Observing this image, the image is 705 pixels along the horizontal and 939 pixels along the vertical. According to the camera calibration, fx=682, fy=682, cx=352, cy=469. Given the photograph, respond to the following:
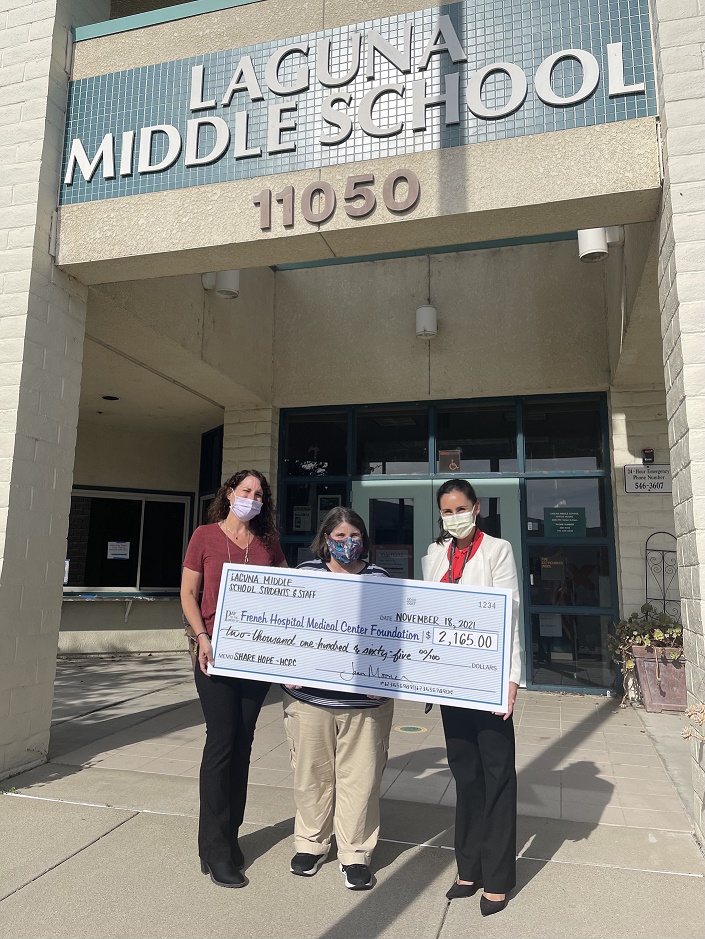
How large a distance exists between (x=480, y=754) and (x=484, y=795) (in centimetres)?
18

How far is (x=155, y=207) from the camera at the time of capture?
14.9 ft

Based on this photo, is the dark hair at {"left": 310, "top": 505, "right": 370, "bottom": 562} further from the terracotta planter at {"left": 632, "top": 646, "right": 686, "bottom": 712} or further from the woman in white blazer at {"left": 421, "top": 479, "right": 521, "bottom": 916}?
the terracotta planter at {"left": 632, "top": 646, "right": 686, "bottom": 712}

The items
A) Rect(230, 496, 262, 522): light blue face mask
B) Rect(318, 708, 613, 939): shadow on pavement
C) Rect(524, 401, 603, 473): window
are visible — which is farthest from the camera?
Rect(524, 401, 603, 473): window

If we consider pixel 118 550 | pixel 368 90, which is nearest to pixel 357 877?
pixel 368 90

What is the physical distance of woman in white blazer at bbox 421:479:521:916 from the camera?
272 centimetres

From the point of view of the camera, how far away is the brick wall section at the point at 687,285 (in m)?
3.27

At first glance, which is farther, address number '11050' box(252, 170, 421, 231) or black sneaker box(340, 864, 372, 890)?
address number '11050' box(252, 170, 421, 231)

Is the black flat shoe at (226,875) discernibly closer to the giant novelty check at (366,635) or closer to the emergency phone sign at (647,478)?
the giant novelty check at (366,635)

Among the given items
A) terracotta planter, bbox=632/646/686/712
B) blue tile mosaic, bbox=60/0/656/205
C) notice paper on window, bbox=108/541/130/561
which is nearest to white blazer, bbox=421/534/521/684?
Answer: blue tile mosaic, bbox=60/0/656/205

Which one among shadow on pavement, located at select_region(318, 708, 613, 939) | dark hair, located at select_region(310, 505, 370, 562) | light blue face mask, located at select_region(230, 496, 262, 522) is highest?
light blue face mask, located at select_region(230, 496, 262, 522)

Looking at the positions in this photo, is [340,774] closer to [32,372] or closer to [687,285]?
[687,285]

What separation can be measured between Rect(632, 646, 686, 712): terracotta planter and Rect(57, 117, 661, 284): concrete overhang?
4182 millimetres

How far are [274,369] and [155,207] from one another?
160 inches

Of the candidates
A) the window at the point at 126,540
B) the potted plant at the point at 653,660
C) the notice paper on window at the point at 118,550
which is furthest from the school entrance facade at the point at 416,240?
the notice paper on window at the point at 118,550
